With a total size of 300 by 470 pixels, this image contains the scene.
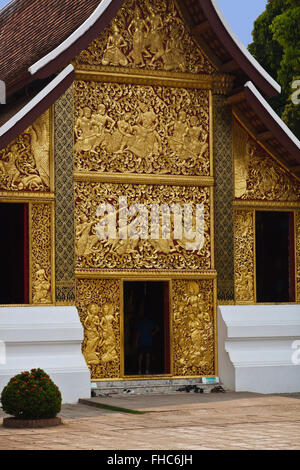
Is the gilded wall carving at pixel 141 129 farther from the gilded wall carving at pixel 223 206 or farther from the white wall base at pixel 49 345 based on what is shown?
the white wall base at pixel 49 345

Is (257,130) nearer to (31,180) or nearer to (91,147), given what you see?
(91,147)

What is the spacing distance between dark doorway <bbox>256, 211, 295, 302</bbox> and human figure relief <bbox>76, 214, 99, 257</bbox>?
11.3ft

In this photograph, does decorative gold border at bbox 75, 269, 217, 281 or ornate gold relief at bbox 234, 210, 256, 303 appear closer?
decorative gold border at bbox 75, 269, 217, 281

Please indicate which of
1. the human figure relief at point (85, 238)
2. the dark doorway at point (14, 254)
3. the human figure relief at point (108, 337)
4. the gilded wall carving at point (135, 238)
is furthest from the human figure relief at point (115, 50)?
the human figure relief at point (108, 337)

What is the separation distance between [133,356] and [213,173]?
4.20m

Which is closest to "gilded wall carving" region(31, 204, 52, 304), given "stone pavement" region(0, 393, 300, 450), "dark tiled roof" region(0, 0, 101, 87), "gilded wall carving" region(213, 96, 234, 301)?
"stone pavement" region(0, 393, 300, 450)

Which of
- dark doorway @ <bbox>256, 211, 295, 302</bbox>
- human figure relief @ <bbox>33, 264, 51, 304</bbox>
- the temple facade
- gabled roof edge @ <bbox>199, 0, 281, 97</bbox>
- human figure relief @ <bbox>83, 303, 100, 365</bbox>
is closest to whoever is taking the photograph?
human figure relief @ <bbox>33, 264, 51, 304</bbox>

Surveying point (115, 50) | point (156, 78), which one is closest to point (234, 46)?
point (156, 78)

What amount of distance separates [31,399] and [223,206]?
617 cm

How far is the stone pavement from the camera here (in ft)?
35.3

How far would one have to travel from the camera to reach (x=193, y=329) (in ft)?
57.2

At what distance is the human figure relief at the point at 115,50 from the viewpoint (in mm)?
17094

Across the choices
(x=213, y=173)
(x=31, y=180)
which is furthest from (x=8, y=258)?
(x=213, y=173)

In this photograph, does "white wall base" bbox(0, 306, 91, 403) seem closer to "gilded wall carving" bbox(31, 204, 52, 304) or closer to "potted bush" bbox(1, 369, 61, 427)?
"gilded wall carving" bbox(31, 204, 52, 304)
